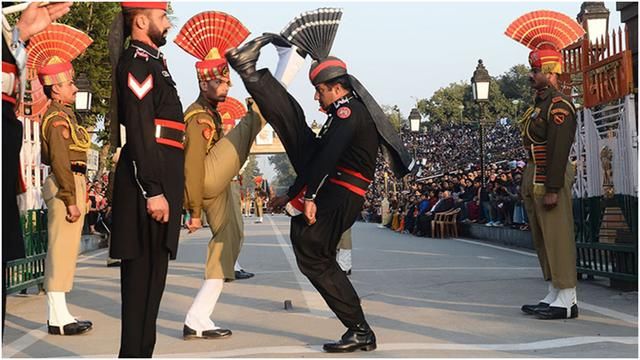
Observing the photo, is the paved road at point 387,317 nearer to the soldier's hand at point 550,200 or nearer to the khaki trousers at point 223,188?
the khaki trousers at point 223,188

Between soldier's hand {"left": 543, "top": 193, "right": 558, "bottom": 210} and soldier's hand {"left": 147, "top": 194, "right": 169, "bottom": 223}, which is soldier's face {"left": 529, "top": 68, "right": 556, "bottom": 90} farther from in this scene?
soldier's hand {"left": 147, "top": 194, "right": 169, "bottom": 223}

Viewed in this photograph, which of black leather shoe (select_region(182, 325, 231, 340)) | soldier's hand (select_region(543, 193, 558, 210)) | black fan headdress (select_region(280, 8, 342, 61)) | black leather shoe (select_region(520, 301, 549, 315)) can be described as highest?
black fan headdress (select_region(280, 8, 342, 61))

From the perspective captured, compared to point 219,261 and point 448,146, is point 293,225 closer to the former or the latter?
point 219,261

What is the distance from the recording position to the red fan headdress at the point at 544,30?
8.18 meters

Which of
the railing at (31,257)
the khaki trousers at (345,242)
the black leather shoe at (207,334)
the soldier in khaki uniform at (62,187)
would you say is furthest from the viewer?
the khaki trousers at (345,242)

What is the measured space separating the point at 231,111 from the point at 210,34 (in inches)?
140

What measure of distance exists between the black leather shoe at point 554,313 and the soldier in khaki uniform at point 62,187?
11.5 feet

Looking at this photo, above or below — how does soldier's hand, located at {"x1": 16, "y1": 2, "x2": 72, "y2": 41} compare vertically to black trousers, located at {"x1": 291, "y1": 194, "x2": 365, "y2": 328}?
above

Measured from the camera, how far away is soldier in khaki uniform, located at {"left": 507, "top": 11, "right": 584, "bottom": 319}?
7.36 m

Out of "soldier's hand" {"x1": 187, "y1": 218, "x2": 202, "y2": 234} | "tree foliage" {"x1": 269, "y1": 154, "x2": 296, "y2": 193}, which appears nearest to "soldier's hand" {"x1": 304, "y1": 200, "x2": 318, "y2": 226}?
"soldier's hand" {"x1": 187, "y1": 218, "x2": 202, "y2": 234}

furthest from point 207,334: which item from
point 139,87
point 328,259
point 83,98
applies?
point 83,98

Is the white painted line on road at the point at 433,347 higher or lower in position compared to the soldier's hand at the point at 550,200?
lower

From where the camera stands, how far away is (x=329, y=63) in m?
6.31

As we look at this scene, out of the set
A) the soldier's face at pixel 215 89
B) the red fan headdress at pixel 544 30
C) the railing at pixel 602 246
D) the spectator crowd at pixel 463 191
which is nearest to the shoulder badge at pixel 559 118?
the red fan headdress at pixel 544 30
